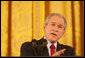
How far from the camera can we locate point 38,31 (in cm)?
202

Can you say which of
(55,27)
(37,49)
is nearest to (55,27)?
(55,27)

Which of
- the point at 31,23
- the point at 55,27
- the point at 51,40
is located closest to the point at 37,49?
the point at 51,40

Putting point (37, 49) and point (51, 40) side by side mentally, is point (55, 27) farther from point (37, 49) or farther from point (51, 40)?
point (37, 49)

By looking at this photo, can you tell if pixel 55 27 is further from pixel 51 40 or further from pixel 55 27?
pixel 51 40

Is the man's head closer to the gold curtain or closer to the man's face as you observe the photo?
the man's face

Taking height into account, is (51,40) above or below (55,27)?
below

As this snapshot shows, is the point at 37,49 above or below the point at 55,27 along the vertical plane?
Result: below

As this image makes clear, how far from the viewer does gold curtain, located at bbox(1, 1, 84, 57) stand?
6.66 ft

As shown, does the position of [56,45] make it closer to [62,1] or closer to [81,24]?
[81,24]

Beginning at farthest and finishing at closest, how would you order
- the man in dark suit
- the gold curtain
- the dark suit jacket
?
the gold curtain, the man in dark suit, the dark suit jacket

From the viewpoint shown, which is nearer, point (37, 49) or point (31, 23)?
point (37, 49)

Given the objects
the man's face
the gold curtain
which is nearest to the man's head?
the man's face

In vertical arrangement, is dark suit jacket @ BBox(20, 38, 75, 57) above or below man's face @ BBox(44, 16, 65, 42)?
below

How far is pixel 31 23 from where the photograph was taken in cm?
204
